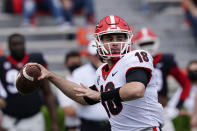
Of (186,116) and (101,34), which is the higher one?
(101,34)

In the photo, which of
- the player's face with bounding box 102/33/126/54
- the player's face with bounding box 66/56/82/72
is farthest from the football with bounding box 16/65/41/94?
the player's face with bounding box 66/56/82/72

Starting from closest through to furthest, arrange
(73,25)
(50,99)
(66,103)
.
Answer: (50,99) → (66,103) → (73,25)

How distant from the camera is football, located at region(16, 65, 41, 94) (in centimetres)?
385

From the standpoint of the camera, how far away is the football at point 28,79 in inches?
152

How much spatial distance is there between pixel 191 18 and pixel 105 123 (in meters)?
3.77

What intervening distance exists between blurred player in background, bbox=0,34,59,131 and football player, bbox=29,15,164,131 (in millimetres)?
2423

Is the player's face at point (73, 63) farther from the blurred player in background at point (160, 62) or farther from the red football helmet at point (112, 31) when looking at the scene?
the red football helmet at point (112, 31)

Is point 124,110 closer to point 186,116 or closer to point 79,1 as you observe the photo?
point 186,116

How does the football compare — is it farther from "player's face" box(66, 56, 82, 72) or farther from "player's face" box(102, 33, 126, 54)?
"player's face" box(66, 56, 82, 72)

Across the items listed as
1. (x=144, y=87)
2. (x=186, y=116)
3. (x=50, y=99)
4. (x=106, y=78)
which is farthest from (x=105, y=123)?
(x=144, y=87)

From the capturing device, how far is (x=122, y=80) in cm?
379

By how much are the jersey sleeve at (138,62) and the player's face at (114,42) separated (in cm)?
11

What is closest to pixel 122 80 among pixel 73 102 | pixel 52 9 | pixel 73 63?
pixel 73 102

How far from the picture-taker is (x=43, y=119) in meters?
6.54
